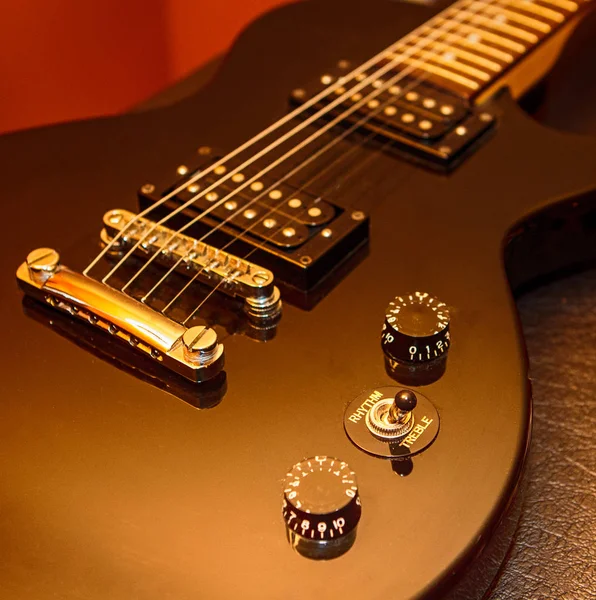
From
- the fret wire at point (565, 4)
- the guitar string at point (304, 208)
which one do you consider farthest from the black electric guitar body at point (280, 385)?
the fret wire at point (565, 4)

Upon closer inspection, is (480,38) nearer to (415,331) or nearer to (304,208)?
(304,208)

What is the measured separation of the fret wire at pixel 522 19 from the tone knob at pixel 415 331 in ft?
1.66

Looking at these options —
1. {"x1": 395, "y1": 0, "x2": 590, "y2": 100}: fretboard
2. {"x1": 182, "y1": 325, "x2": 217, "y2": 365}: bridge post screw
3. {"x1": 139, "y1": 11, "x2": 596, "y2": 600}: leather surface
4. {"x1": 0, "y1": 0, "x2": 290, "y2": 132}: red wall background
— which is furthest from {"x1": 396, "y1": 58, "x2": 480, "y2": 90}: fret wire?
{"x1": 0, "y1": 0, "x2": 290, "y2": 132}: red wall background

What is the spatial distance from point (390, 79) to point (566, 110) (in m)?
0.27

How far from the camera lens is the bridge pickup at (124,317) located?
1.95 ft

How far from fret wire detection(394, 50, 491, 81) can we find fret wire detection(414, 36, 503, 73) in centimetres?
1

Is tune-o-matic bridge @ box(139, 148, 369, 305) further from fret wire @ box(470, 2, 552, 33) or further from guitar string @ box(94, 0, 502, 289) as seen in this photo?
fret wire @ box(470, 2, 552, 33)

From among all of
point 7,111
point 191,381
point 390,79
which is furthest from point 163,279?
point 7,111

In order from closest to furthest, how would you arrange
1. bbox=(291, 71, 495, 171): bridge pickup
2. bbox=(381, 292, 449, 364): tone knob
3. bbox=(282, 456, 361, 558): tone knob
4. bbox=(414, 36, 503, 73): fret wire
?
1. bbox=(282, 456, 361, 558): tone knob
2. bbox=(381, 292, 449, 364): tone knob
3. bbox=(291, 71, 495, 171): bridge pickup
4. bbox=(414, 36, 503, 73): fret wire

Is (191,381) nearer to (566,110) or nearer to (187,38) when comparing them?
(566,110)

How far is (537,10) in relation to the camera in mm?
1028

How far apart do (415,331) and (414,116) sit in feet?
1.02

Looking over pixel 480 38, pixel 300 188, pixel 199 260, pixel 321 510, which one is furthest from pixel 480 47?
pixel 321 510

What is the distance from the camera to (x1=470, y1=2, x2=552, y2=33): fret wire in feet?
3.27
